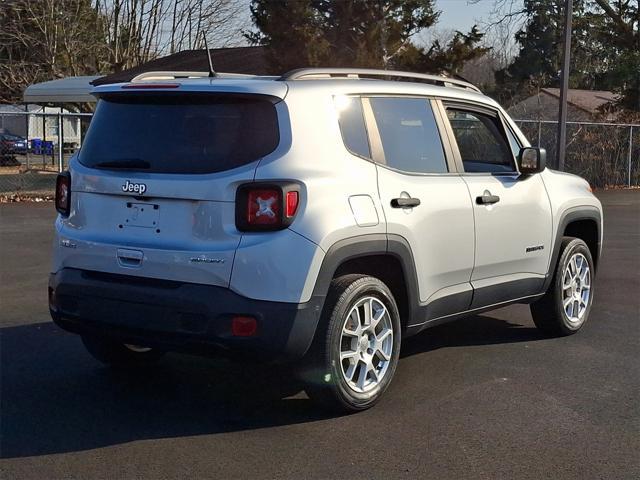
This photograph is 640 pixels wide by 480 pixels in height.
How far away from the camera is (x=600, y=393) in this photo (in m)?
5.38

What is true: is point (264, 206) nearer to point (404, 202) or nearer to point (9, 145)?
point (404, 202)

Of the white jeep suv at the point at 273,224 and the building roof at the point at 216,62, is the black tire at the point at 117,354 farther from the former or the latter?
the building roof at the point at 216,62

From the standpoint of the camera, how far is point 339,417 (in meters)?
4.87

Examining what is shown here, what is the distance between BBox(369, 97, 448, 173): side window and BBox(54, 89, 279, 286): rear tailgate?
89 cm

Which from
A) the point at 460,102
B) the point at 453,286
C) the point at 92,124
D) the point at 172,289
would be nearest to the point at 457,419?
the point at 453,286

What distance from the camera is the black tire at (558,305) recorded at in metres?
6.74

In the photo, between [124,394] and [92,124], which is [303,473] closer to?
[124,394]

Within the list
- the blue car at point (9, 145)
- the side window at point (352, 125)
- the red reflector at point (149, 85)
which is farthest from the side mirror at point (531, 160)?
the blue car at point (9, 145)

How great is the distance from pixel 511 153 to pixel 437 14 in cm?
2119

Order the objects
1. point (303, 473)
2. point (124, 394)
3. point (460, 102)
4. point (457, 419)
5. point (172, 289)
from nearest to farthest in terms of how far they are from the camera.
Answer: point (303, 473)
point (172, 289)
point (457, 419)
point (124, 394)
point (460, 102)

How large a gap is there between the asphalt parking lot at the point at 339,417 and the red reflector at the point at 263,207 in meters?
1.14

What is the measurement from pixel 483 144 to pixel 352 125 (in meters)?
2.01

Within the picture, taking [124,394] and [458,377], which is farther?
[458,377]

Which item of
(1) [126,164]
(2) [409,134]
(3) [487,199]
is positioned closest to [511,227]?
(3) [487,199]
